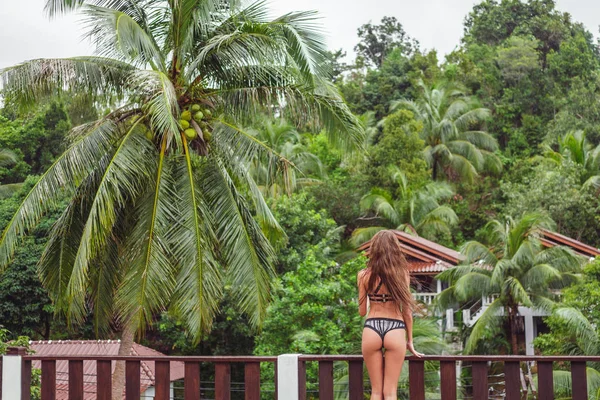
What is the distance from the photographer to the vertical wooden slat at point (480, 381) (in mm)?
3801

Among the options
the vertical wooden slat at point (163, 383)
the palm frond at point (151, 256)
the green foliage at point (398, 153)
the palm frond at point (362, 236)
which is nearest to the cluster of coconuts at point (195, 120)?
the palm frond at point (151, 256)

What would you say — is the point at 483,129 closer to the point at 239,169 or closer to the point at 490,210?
the point at 490,210

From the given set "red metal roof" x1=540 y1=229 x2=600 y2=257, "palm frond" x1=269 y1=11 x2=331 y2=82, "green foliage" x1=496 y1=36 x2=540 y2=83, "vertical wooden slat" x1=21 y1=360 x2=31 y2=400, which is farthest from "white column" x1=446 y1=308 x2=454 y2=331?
"vertical wooden slat" x1=21 y1=360 x2=31 y2=400

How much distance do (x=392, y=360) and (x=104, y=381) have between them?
5.58ft

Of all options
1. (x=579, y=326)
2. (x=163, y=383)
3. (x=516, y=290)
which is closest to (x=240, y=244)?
(x=163, y=383)

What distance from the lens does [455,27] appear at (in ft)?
146

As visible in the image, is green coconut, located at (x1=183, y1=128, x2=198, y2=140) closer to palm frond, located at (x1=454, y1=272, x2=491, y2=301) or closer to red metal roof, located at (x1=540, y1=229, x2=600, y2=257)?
palm frond, located at (x1=454, y1=272, x2=491, y2=301)

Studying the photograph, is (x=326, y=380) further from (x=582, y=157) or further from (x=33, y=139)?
(x=582, y=157)

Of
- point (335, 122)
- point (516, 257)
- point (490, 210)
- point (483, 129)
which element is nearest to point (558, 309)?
point (516, 257)

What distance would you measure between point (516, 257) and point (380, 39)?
2881 centimetres

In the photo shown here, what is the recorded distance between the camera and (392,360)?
394 cm

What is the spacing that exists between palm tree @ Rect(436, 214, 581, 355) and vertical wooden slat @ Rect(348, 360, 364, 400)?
15.1m

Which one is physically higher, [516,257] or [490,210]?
[490,210]

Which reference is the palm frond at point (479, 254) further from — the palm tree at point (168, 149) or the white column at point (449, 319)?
the palm tree at point (168, 149)
